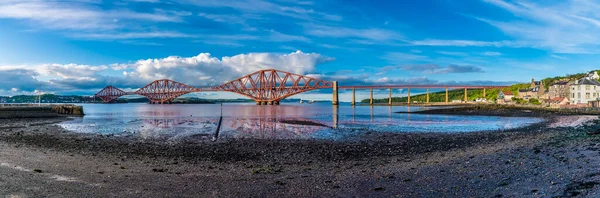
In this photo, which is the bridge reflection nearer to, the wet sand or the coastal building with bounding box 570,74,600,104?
the wet sand

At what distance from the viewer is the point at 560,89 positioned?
83688 millimetres

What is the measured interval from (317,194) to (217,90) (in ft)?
551

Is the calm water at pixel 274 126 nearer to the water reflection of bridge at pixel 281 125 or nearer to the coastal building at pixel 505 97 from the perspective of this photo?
the water reflection of bridge at pixel 281 125

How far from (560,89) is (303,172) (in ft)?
309

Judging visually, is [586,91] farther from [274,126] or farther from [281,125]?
[274,126]

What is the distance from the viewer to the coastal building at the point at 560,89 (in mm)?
79562

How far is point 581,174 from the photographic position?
8320mm

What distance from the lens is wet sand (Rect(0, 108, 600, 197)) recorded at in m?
7.98

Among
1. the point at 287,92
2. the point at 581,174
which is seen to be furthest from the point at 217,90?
the point at 581,174

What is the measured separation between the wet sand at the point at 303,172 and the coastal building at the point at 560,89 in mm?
81661

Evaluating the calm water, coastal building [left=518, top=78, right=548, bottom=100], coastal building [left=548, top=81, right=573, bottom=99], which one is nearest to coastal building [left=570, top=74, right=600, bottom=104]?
coastal building [left=548, top=81, right=573, bottom=99]

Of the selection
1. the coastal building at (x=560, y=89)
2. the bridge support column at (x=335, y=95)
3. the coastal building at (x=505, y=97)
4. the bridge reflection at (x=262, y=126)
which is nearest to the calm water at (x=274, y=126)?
the bridge reflection at (x=262, y=126)

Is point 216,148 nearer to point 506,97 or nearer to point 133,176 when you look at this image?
point 133,176

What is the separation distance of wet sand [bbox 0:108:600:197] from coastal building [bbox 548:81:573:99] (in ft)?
268
